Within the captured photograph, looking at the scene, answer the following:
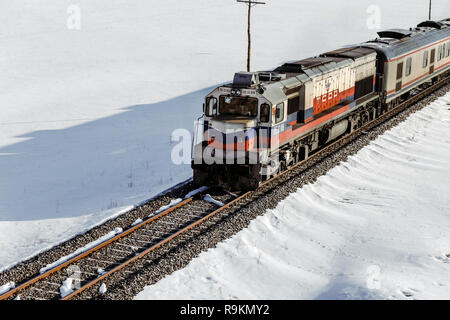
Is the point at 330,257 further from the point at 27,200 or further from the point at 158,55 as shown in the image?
the point at 158,55

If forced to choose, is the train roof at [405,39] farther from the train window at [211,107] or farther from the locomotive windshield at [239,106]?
the train window at [211,107]

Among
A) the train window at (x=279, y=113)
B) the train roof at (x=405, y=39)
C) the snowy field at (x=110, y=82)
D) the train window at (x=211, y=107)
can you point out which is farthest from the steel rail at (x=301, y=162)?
the train roof at (x=405, y=39)

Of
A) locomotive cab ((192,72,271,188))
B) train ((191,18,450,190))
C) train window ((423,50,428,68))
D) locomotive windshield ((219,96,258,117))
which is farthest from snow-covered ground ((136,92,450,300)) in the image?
train window ((423,50,428,68))

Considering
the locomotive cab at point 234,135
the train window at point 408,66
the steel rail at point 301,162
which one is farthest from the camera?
the train window at point 408,66

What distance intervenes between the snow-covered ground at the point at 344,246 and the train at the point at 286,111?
5.98ft

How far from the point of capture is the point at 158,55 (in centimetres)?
5234

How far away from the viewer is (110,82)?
42125mm

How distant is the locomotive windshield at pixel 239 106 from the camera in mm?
18375

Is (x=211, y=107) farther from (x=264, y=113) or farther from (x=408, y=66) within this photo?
(x=408, y=66)

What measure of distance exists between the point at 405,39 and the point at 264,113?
1677 centimetres

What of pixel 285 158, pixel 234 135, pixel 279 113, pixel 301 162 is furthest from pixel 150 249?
pixel 301 162

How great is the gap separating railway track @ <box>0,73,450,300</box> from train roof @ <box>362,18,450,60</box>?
10865mm

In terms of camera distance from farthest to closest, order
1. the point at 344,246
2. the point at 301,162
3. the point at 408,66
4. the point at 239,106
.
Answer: the point at 408,66 → the point at 301,162 → the point at 239,106 → the point at 344,246

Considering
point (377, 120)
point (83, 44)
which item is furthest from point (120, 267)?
point (83, 44)
